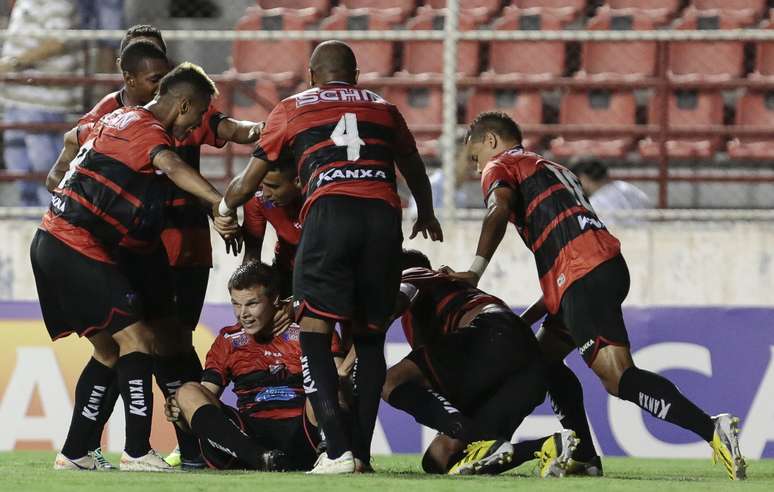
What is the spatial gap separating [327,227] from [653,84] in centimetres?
408

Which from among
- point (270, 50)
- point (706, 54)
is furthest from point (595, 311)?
point (270, 50)

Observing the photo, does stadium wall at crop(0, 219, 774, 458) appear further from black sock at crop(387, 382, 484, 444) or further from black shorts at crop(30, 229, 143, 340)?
black shorts at crop(30, 229, 143, 340)

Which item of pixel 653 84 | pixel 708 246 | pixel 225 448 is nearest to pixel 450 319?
pixel 225 448

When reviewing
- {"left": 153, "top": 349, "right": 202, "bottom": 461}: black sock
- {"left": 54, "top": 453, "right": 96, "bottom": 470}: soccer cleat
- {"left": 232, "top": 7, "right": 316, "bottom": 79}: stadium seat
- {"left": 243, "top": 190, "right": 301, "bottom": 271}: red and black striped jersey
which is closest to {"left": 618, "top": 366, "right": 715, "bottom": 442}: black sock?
{"left": 243, "top": 190, "right": 301, "bottom": 271}: red and black striped jersey

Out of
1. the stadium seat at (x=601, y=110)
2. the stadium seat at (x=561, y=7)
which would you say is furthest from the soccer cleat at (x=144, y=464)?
the stadium seat at (x=561, y=7)

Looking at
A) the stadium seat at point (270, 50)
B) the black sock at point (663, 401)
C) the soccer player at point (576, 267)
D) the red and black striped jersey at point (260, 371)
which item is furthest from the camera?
the stadium seat at point (270, 50)

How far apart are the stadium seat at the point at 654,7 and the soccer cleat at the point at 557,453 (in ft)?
21.5

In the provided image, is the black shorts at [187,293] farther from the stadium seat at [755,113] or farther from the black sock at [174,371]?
the stadium seat at [755,113]

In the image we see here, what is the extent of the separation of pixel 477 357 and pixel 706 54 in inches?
240

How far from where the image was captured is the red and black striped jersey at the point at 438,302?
22.7 feet

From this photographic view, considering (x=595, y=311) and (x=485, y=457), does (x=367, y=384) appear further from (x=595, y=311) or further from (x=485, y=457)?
(x=595, y=311)

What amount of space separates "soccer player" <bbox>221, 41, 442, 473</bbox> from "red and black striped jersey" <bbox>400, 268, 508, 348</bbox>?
2.04ft

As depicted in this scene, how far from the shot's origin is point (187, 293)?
7305mm

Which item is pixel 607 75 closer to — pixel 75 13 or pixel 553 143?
pixel 553 143
